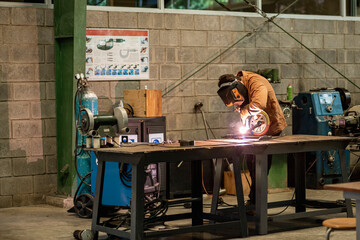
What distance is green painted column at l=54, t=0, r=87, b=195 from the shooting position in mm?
7668

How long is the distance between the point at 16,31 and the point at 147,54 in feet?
5.48

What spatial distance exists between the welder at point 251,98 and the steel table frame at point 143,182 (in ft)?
2.35

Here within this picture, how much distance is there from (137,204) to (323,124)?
13.7 feet

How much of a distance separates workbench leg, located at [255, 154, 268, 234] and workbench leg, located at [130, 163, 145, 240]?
1.30 metres

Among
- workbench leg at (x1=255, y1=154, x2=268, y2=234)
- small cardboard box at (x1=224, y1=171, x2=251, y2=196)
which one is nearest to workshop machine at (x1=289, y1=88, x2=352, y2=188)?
small cardboard box at (x1=224, y1=171, x2=251, y2=196)

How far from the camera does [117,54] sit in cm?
829

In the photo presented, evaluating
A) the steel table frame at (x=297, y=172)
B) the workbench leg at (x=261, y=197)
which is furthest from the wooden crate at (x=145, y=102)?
the workbench leg at (x=261, y=197)

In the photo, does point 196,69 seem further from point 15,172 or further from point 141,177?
point 141,177

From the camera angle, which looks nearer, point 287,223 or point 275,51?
point 287,223

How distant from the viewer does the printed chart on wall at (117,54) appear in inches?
321

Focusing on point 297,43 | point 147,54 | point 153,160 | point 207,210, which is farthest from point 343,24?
point 153,160

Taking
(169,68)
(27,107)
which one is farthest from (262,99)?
(27,107)

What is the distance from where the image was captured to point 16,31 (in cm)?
780

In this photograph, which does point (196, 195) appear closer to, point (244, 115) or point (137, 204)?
point (244, 115)
